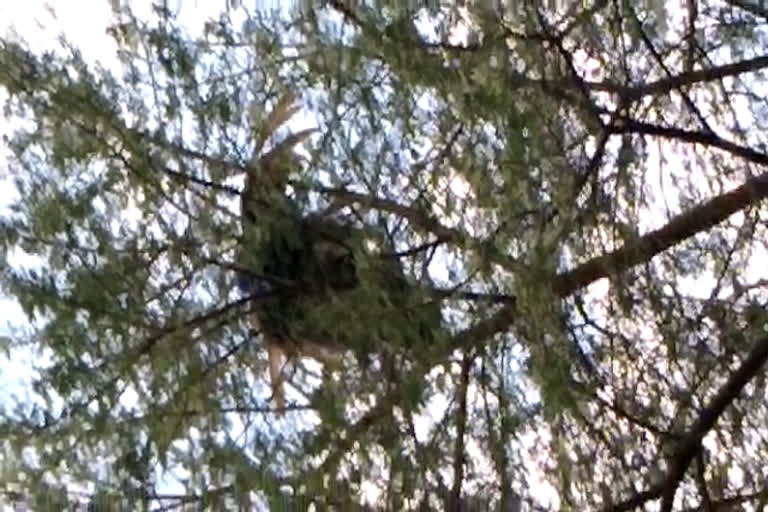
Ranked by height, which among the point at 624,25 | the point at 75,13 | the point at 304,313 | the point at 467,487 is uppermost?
the point at 75,13

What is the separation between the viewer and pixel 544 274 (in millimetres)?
1168

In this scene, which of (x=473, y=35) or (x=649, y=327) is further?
(x=649, y=327)

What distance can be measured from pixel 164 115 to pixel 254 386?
25 centimetres

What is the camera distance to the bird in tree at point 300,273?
47.8 inches

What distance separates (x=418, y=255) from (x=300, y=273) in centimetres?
12

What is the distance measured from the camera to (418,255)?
1.22 m

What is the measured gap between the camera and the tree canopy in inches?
46.2

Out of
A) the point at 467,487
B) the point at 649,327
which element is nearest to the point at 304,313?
the point at 467,487

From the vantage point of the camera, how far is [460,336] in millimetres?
1220

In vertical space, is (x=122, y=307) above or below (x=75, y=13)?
below

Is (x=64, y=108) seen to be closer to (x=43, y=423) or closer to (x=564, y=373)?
(x=43, y=423)

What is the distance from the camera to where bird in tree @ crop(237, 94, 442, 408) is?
121cm

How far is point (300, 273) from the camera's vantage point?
4.22 ft

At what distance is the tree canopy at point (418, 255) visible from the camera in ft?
3.85
